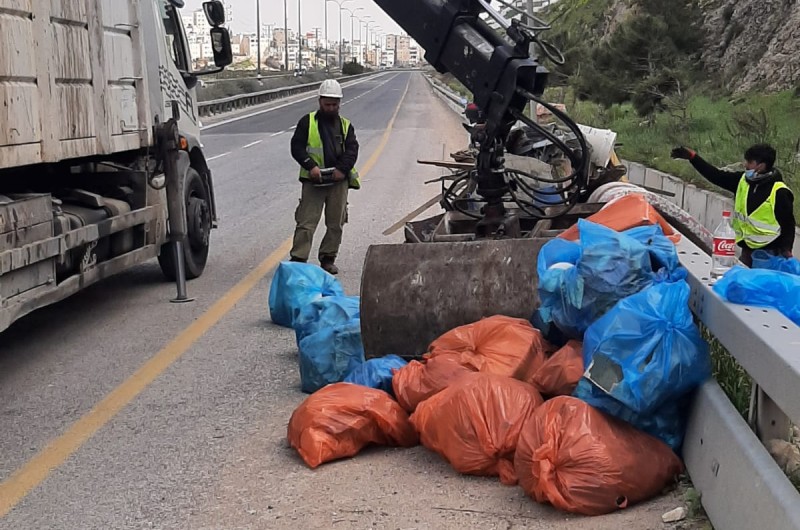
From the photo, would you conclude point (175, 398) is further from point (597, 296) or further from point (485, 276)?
point (597, 296)

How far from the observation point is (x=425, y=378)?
4930mm

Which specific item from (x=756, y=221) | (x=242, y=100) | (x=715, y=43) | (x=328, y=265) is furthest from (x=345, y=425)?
(x=242, y=100)

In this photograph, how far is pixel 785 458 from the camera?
11.2 ft

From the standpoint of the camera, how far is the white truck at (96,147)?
235 inches

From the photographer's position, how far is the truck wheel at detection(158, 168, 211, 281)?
912cm

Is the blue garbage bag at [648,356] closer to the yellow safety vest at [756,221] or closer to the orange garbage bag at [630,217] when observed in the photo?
the orange garbage bag at [630,217]

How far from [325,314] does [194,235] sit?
340 centimetres

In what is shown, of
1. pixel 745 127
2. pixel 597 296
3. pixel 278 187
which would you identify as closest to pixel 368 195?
pixel 278 187

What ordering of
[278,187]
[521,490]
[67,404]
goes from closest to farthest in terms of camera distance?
[521,490] → [67,404] → [278,187]

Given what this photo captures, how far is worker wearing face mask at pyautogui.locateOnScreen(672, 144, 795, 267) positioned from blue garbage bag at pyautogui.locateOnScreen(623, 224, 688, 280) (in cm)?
239

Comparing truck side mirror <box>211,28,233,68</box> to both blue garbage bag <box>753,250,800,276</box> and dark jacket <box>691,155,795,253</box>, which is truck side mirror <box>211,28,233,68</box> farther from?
blue garbage bag <box>753,250,800,276</box>

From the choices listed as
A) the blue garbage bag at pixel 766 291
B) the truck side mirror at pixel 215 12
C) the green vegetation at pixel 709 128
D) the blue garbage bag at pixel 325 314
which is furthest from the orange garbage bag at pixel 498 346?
the green vegetation at pixel 709 128

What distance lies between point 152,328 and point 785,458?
520cm

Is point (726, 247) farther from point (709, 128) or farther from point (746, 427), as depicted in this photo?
point (709, 128)
